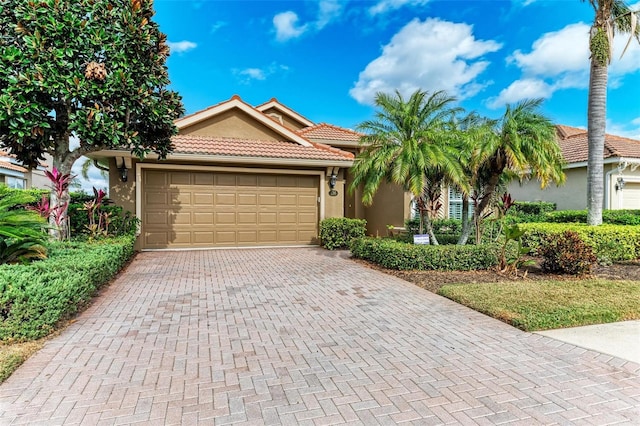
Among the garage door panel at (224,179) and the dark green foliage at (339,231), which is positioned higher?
the garage door panel at (224,179)

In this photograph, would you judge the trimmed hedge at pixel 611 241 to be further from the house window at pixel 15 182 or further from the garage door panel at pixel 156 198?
the house window at pixel 15 182

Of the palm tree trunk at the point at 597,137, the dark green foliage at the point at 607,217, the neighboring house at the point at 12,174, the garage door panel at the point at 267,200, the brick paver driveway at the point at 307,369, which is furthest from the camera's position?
the neighboring house at the point at 12,174

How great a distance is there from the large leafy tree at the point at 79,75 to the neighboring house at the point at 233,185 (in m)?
2.45

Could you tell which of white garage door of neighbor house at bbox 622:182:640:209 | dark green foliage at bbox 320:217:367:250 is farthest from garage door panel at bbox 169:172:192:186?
white garage door of neighbor house at bbox 622:182:640:209

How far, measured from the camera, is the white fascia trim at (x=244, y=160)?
1075 cm

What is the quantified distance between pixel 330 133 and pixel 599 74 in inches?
390

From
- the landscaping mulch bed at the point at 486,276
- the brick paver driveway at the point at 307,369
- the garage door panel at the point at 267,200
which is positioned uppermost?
the garage door panel at the point at 267,200

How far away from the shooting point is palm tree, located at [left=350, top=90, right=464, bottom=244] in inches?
332

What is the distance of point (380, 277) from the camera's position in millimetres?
7895

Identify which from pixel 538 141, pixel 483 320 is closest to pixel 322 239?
pixel 538 141

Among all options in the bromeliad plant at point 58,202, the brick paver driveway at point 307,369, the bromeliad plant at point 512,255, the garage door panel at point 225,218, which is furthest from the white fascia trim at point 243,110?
the brick paver driveway at point 307,369

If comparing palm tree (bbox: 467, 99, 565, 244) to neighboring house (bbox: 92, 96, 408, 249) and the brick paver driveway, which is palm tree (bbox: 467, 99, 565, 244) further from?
neighboring house (bbox: 92, 96, 408, 249)

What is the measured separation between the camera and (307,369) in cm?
351

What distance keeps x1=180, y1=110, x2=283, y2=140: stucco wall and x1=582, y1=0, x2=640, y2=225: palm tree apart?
10.4 metres
